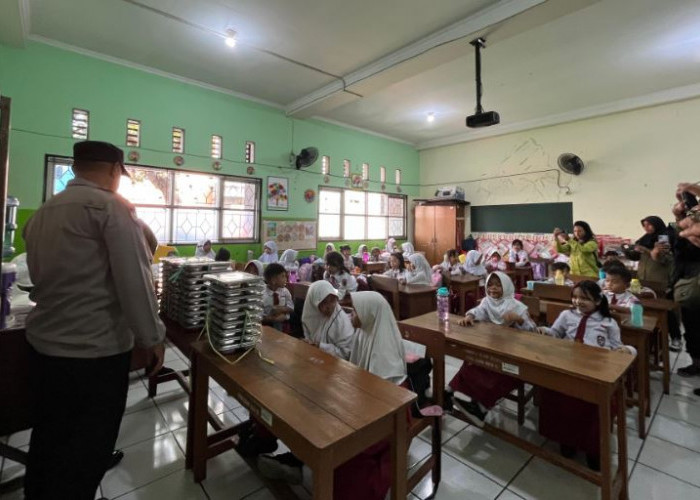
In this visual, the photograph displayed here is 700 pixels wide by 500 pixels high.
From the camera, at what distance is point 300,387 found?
50.3 inches

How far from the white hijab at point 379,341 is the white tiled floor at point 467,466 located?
573 millimetres

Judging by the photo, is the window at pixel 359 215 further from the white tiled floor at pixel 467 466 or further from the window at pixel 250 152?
the white tiled floor at pixel 467 466

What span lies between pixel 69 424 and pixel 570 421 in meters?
2.36

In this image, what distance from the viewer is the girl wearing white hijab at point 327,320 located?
2209 mm

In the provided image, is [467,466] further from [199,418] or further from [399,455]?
[199,418]

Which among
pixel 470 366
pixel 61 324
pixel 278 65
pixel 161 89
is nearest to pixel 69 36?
pixel 161 89

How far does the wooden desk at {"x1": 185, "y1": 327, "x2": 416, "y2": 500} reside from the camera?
0.98 m

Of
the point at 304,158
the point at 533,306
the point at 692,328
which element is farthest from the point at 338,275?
the point at 304,158

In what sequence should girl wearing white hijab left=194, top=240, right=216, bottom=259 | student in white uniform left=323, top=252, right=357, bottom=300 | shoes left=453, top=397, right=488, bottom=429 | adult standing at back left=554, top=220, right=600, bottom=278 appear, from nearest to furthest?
shoes left=453, top=397, right=488, bottom=429 → student in white uniform left=323, top=252, right=357, bottom=300 → adult standing at back left=554, top=220, right=600, bottom=278 → girl wearing white hijab left=194, top=240, right=216, bottom=259

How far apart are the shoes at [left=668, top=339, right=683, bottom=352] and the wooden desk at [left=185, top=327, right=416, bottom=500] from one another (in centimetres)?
404

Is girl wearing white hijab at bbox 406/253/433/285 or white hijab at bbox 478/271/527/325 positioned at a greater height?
girl wearing white hijab at bbox 406/253/433/285

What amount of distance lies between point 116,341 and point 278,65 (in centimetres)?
463

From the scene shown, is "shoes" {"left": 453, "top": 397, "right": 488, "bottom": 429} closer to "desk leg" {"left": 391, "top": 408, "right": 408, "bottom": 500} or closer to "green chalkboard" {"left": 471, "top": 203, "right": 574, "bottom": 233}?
"desk leg" {"left": 391, "top": 408, "right": 408, "bottom": 500}

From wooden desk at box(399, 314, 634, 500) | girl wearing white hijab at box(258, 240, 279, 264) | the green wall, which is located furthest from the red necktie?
the green wall
